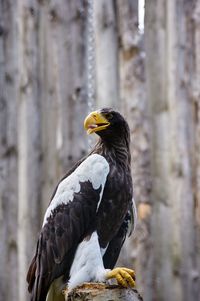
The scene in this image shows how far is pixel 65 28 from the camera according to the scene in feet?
18.2

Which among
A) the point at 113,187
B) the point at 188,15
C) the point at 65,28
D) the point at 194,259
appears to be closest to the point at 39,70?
the point at 65,28

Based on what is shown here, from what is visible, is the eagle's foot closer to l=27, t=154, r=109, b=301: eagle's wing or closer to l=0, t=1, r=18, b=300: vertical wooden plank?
l=27, t=154, r=109, b=301: eagle's wing

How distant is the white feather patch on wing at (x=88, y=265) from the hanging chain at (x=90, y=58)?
1.77 meters

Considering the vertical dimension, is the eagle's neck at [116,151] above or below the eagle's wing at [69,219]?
above

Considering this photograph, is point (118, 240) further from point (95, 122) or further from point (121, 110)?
point (121, 110)

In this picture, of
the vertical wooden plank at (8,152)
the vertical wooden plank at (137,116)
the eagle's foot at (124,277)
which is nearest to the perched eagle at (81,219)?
the eagle's foot at (124,277)

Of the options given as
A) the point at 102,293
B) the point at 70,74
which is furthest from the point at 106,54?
the point at 102,293

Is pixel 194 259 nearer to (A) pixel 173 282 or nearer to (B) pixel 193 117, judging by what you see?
(A) pixel 173 282

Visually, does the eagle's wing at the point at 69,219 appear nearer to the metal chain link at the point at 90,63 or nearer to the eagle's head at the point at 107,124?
the eagle's head at the point at 107,124

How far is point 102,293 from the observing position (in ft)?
10.3

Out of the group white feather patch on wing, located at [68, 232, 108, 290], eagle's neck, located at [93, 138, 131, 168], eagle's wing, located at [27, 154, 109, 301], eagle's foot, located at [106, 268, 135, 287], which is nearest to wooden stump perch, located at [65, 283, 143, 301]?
eagle's foot, located at [106, 268, 135, 287]

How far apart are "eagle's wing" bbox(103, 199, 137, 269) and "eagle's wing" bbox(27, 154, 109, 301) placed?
6.4 inches

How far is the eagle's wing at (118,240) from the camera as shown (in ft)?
13.0

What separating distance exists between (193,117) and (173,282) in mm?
1004
